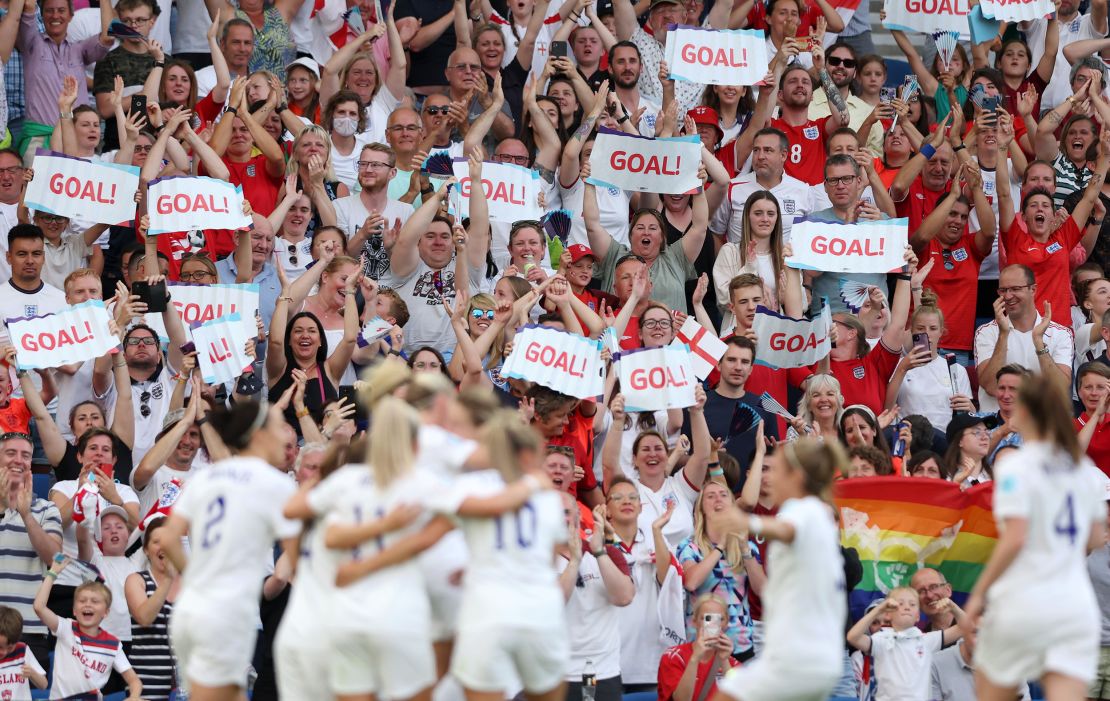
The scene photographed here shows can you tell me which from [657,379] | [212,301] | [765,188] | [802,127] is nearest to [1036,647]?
[657,379]

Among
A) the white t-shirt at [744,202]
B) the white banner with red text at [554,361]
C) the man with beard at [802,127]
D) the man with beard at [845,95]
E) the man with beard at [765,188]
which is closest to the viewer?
the white banner with red text at [554,361]

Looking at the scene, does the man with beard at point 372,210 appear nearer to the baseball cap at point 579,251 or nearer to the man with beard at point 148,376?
the baseball cap at point 579,251

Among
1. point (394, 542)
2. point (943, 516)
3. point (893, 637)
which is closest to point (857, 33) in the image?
point (943, 516)

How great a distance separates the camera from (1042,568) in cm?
745

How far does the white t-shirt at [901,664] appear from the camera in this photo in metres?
10.1

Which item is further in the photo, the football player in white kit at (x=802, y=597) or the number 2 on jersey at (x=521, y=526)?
the football player in white kit at (x=802, y=597)

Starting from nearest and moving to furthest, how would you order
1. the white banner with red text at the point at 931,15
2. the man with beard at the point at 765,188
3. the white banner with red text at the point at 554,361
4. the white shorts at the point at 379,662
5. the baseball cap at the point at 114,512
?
the white shorts at the point at 379,662, the baseball cap at the point at 114,512, the white banner with red text at the point at 554,361, the man with beard at the point at 765,188, the white banner with red text at the point at 931,15

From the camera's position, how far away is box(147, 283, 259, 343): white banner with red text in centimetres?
1176

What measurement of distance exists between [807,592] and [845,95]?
849cm

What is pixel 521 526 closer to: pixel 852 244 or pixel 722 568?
pixel 722 568

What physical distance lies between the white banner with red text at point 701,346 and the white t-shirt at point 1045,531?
4534 millimetres

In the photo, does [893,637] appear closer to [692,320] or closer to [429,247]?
[692,320]

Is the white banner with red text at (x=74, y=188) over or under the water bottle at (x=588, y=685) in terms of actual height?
over

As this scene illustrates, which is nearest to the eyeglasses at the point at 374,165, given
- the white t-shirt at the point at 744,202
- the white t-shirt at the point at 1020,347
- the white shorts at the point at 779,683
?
the white t-shirt at the point at 744,202
